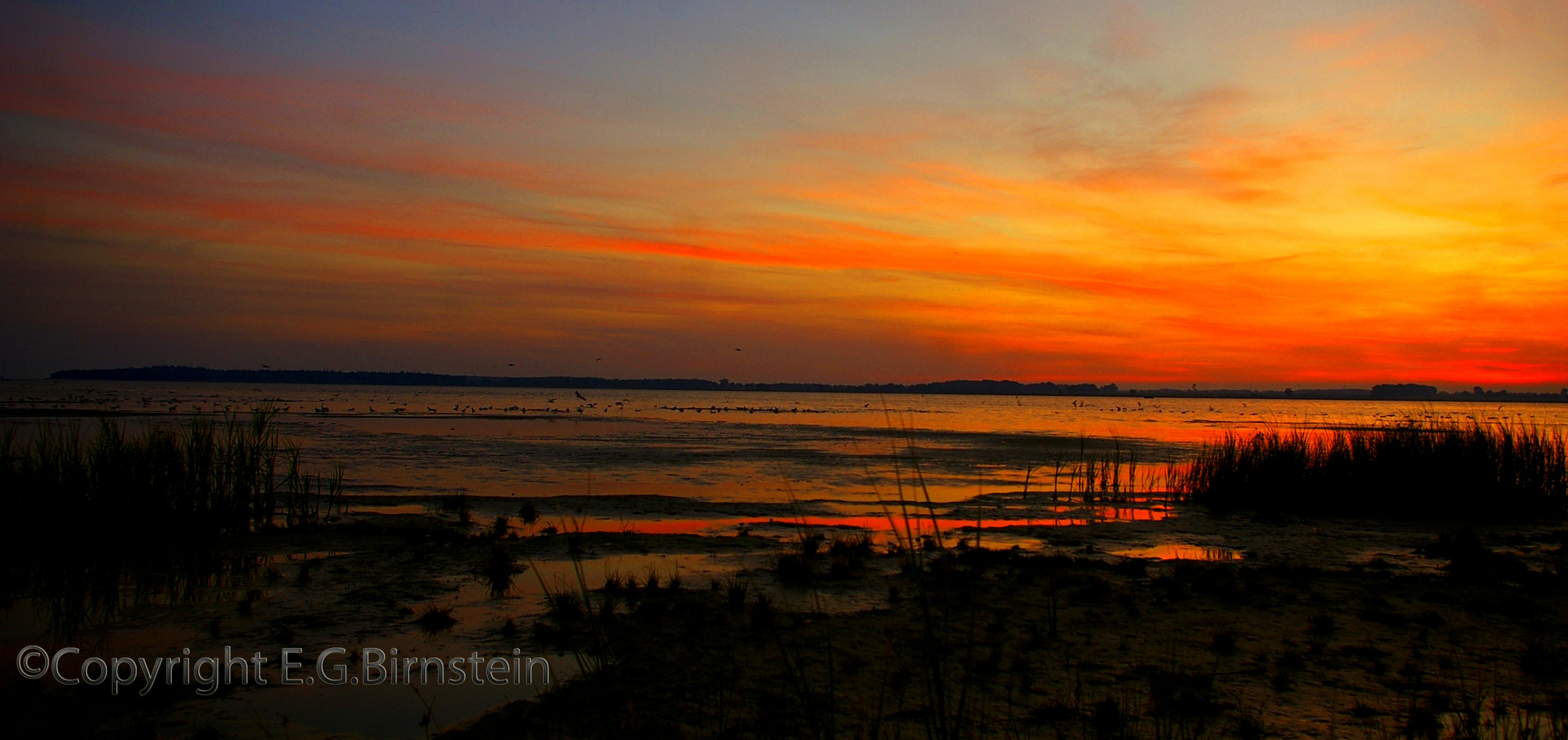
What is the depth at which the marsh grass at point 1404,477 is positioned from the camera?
2116cm

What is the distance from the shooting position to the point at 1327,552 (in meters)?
15.2

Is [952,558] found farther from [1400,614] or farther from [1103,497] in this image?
[1103,497]

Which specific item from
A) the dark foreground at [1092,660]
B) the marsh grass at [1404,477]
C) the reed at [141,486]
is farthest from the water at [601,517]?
the reed at [141,486]

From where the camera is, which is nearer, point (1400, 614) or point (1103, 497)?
point (1400, 614)

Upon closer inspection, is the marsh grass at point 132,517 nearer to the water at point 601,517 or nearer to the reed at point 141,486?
the reed at point 141,486

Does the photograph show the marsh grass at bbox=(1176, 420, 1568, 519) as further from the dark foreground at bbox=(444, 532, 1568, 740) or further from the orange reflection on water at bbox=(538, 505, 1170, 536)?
the dark foreground at bbox=(444, 532, 1568, 740)

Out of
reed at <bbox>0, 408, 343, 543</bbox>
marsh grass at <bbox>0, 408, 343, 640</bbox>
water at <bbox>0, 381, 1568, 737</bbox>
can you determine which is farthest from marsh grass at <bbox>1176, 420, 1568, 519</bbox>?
reed at <bbox>0, 408, 343, 543</bbox>

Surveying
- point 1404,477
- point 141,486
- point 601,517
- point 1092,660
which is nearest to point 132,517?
point 141,486

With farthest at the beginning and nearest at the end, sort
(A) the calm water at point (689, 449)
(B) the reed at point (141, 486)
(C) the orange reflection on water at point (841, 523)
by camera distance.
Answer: (A) the calm water at point (689, 449)
(C) the orange reflection on water at point (841, 523)
(B) the reed at point (141, 486)

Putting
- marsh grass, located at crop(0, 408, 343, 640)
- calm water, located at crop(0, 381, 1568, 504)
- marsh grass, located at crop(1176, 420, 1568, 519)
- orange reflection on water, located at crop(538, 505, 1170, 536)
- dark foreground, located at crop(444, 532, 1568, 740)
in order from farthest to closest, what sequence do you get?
calm water, located at crop(0, 381, 1568, 504) → marsh grass, located at crop(1176, 420, 1568, 519) → orange reflection on water, located at crop(538, 505, 1170, 536) → marsh grass, located at crop(0, 408, 343, 640) → dark foreground, located at crop(444, 532, 1568, 740)

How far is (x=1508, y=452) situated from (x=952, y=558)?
17.2m

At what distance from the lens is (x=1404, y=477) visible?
21328 millimetres

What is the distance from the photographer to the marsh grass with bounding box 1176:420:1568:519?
69.4ft

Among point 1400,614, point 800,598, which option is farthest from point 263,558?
point 1400,614
